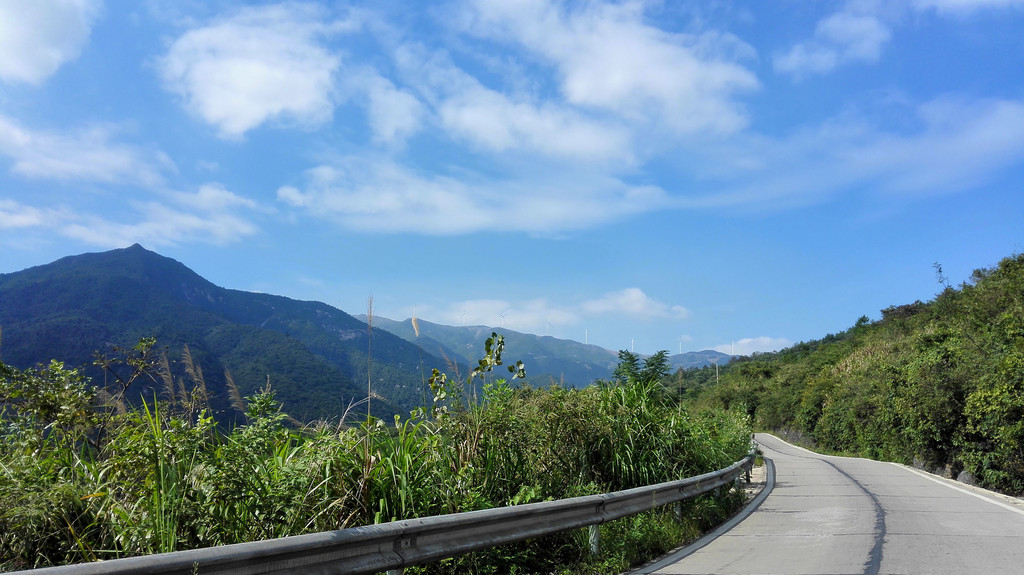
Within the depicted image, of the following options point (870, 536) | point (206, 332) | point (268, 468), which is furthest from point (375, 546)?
point (206, 332)

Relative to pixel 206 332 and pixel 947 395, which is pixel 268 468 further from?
pixel 206 332

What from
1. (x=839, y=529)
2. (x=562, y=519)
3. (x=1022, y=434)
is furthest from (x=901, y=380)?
(x=562, y=519)

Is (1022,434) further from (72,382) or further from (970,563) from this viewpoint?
(72,382)

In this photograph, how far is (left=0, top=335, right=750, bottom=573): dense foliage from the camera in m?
4.00

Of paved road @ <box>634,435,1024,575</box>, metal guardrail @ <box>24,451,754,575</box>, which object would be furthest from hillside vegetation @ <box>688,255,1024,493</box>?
metal guardrail @ <box>24,451,754,575</box>

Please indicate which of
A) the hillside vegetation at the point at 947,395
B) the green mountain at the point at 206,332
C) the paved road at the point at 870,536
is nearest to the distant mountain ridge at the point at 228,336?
the green mountain at the point at 206,332

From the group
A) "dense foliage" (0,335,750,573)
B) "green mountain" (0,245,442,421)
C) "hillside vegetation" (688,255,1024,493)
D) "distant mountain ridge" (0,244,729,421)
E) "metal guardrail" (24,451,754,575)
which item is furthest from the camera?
"hillside vegetation" (688,255,1024,493)

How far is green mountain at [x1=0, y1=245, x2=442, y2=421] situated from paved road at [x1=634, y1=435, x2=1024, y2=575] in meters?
4.18

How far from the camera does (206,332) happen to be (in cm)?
8725

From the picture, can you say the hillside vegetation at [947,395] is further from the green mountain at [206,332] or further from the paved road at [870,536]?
the green mountain at [206,332]

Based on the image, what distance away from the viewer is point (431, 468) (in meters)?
5.94

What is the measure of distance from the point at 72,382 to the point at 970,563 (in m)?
9.33

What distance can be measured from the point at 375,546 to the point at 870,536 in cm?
729

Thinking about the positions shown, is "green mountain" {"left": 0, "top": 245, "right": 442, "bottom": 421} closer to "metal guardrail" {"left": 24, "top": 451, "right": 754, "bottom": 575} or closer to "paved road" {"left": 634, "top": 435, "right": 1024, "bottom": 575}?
"metal guardrail" {"left": 24, "top": 451, "right": 754, "bottom": 575}
